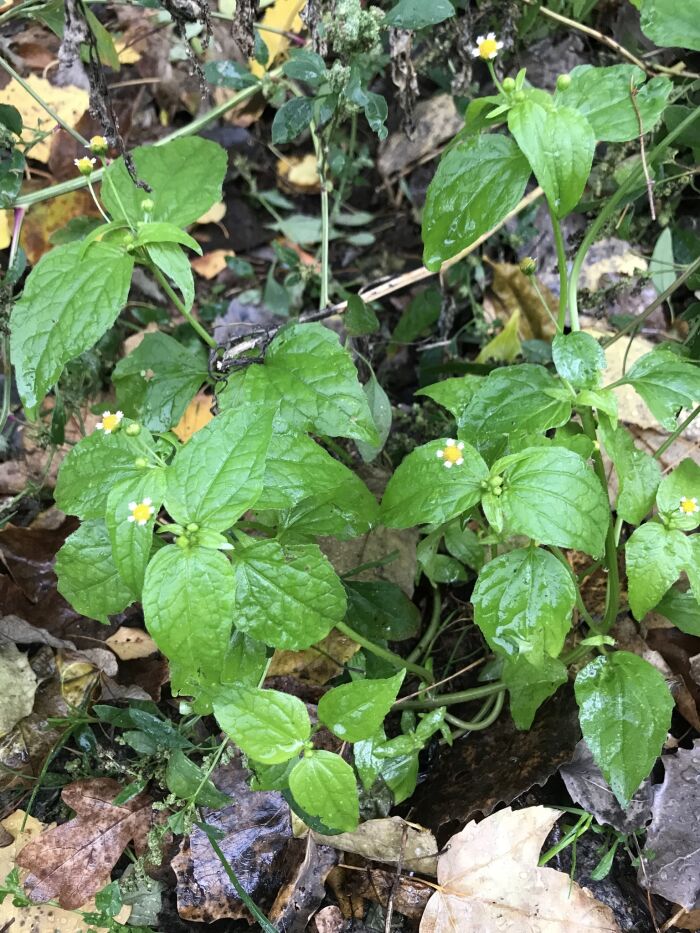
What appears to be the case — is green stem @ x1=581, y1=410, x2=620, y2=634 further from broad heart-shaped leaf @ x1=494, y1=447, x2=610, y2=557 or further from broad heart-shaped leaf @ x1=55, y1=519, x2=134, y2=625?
broad heart-shaped leaf @ x1=55, y1=519, x2=134, y2=625

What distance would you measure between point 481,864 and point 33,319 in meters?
1.50

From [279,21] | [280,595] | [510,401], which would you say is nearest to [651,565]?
[510,401]

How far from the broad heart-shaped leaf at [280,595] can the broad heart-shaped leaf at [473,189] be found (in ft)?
2.32

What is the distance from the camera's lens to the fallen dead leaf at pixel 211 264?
9.29ft

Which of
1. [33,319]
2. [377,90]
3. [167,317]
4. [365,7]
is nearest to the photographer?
[33,319]

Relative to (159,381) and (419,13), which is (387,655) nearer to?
(159,381)

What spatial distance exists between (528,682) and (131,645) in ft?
3.76

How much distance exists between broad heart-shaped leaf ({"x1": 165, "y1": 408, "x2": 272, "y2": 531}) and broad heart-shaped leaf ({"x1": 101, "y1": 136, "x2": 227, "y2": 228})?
0.58 metres

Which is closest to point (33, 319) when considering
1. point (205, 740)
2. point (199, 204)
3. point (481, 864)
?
point (199, 204)

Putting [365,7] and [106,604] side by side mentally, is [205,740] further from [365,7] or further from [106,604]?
[365,7]

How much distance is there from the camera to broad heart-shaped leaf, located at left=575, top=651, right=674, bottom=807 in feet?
4.70

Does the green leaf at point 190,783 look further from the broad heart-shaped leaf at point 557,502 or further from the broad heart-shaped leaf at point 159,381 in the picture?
the broad heart-shaped leaf at point 557,502

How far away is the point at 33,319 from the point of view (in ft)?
4.66

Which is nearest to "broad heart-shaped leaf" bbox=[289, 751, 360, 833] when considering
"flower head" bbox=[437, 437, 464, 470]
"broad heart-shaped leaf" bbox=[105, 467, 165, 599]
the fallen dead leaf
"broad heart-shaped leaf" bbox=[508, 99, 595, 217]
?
"broad heart-shaped leaf" bbox=[105, 467, 165, 599]
